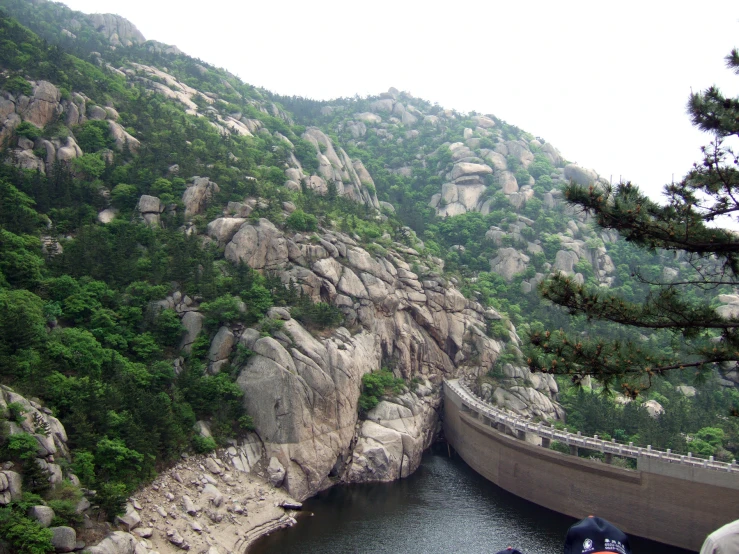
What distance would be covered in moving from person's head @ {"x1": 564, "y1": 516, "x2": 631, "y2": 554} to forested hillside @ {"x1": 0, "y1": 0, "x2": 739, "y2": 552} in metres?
19.3

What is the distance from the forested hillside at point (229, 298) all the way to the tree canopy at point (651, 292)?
733 cm

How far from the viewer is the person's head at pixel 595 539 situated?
18.8 feet

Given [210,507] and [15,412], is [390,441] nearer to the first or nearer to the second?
[210,507]

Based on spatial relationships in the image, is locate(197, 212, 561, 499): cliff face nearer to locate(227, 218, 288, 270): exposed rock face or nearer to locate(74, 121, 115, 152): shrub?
locate(227, 218, 288, 270): exposed rock face

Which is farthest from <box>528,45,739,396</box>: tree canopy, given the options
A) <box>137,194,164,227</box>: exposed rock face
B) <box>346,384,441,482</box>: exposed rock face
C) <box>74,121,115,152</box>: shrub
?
<box>74,121,115,152</box>: shrub

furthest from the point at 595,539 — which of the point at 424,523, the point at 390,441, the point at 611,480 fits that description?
the point at 390,441

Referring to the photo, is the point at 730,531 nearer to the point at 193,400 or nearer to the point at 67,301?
the point at 193,400

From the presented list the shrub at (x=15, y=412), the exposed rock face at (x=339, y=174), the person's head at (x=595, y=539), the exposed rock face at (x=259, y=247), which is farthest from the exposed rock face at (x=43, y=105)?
the person's head at (x=595, y=539)

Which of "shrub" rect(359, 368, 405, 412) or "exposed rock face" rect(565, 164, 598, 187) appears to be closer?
"shrub" rect(359, 368, 405, 412)

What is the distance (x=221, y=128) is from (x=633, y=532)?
247 ft

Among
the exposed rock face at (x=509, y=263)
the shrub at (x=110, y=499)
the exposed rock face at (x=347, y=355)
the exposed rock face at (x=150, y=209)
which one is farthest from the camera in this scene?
the exposed rock face at (x=509, y=263)

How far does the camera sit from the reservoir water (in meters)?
37.5

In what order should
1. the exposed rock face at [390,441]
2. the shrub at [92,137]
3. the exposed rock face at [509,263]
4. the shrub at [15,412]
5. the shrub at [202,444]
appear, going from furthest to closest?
the exposed rock face at [509,263]
the shrub at [92,137]
the exposed rock face at [390,441]
the shrub at [202,444]
the shrub at [15,412]

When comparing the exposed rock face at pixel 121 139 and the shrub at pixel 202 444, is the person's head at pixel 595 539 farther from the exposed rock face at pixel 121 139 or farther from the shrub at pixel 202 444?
the exposed rock face at pixel 121 139
